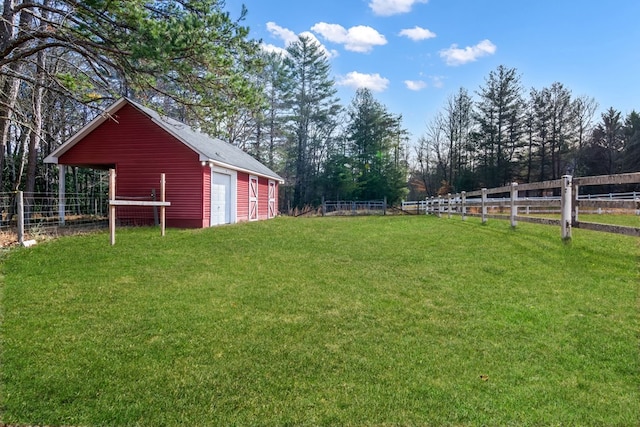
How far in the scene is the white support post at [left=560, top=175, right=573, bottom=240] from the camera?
568 centimetres

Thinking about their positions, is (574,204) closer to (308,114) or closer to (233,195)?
(233,195)

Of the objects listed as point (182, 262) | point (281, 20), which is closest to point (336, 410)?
point (182, 262)

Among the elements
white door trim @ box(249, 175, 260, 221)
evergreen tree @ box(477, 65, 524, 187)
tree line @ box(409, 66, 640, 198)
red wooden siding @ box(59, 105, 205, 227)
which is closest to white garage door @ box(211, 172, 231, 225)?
red wooden siding @ box(59, 105, 205, 227)

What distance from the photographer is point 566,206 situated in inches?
225

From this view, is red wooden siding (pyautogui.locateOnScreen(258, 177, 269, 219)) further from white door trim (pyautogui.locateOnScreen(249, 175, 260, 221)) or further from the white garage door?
the white garage door

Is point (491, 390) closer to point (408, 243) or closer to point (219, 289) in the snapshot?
point (219, 289)

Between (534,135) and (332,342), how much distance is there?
35.5 meters

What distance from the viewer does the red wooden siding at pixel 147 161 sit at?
1221 centimetres

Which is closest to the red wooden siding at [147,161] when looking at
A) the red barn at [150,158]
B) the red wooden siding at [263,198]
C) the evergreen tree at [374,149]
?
the red barn at [150,158]

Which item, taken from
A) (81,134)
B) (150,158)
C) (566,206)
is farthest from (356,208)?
(566,206)

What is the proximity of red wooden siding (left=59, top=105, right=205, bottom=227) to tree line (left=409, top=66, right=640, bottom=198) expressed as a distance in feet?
85.4

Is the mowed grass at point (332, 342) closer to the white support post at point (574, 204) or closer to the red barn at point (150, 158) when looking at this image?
the white support post at point (574, 204)

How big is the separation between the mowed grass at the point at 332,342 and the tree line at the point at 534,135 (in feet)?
97.2

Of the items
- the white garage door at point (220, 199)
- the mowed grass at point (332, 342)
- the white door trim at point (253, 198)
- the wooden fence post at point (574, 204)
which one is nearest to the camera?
the mowed grass at point (332, 342)
